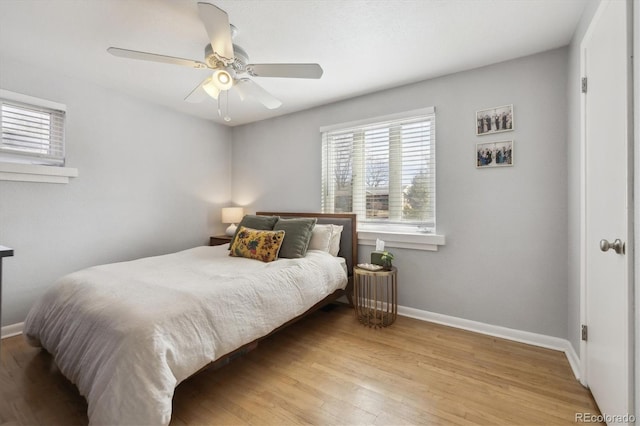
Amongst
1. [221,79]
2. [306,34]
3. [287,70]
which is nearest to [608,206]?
[287,70]

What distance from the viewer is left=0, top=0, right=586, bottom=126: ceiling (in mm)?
1821

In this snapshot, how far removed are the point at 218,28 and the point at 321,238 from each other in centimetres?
210

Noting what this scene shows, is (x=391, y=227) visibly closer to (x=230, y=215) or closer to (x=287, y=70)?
(x=287, y=70)

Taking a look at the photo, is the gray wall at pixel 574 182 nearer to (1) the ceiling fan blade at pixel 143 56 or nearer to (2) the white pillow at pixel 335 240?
(2) the white pillow at pixel 335 240

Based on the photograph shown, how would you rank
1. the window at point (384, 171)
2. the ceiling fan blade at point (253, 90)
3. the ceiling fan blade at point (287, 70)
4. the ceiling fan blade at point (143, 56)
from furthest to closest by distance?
the window at point (384, 171), the ceiling fan blade at point (253, 90), the ceiling fan blade at point (287, 70), the ceiling fan blade at point (143, 56)

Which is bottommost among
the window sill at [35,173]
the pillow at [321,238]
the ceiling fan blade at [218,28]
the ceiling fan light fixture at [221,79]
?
the pillow at [321,238]

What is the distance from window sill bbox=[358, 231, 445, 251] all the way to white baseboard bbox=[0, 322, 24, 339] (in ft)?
11.1

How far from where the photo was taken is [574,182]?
204cm

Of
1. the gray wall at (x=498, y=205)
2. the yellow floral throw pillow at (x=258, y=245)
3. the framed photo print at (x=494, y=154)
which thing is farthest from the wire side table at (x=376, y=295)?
the framed photo print at (x=494, y=154)

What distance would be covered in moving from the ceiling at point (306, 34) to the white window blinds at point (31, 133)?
0.43 meters

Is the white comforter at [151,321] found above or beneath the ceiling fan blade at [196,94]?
beneath

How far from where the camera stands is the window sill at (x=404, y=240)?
278cm

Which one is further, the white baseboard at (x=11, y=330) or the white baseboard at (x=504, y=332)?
the white baseboard at (x=11, y=330)

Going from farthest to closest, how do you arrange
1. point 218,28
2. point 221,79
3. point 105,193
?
point 105,193 < point 221,79 < point 218,28
